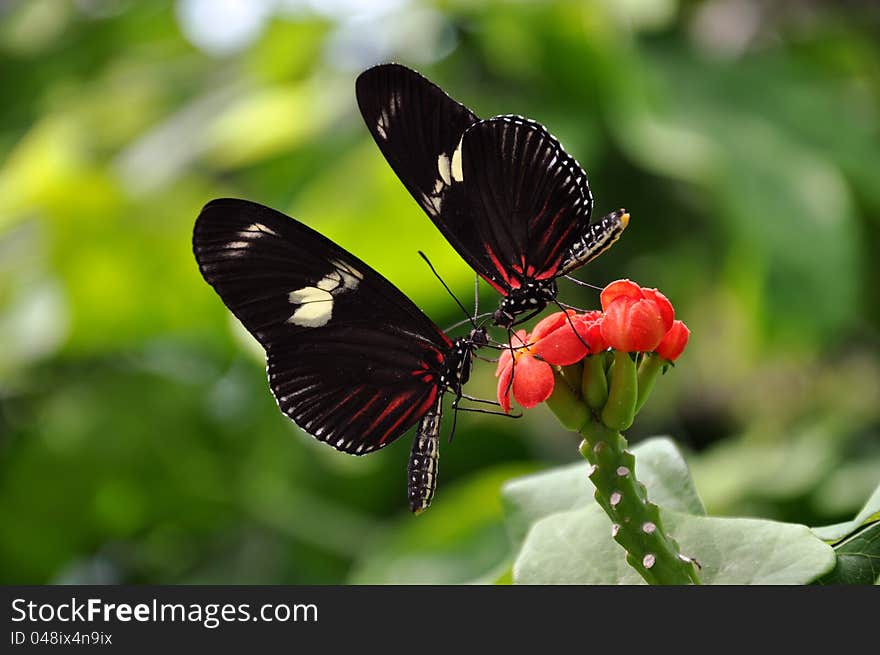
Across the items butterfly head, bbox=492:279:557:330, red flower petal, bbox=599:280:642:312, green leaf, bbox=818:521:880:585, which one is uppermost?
butterfly head, bbox=492:279:557:330

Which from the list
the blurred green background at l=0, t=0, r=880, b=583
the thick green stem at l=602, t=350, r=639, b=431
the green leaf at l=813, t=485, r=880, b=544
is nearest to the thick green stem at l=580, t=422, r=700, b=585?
the thick green stem at l=602, t=350, r=639, b=431

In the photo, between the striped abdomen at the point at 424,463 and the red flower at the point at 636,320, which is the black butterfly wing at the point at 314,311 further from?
the red flower at the point at 636,320

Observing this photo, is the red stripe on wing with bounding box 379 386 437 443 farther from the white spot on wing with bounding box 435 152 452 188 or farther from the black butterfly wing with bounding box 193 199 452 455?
the white spot on wing with bounding box 435 152 452 188

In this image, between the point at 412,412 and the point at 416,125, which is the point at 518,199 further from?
the point at 412,412

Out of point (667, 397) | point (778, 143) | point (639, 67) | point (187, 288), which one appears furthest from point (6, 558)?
point (778, 143)

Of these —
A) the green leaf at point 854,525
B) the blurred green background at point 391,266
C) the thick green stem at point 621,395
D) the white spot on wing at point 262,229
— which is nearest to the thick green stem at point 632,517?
the thick green stem at point 621,395

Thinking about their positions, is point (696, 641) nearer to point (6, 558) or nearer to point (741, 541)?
point (741, 541)
